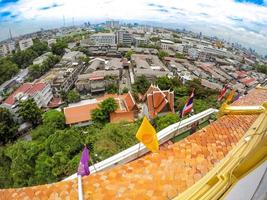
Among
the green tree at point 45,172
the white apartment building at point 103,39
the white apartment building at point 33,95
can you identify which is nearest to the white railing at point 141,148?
the green tree at point 45,172

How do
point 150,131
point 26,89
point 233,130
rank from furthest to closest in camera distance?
point 26,89, point 150,131, point 233,130

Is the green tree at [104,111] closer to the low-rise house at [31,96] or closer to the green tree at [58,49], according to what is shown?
the low-rise house at [31,96]

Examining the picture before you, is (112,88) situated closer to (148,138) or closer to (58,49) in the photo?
(148,138)

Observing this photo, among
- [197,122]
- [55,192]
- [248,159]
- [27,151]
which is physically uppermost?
[248,159]

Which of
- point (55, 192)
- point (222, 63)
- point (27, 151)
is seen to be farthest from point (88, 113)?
point (222, 63)

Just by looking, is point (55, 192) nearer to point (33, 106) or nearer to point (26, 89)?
point (33, 106)

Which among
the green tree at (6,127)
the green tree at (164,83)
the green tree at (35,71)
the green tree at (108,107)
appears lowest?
the green tree at (35,71)

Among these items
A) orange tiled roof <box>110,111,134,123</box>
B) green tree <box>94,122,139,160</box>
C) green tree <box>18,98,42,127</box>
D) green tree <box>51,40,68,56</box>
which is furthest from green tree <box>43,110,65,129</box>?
green tree <box>51,40,68,56</box>
